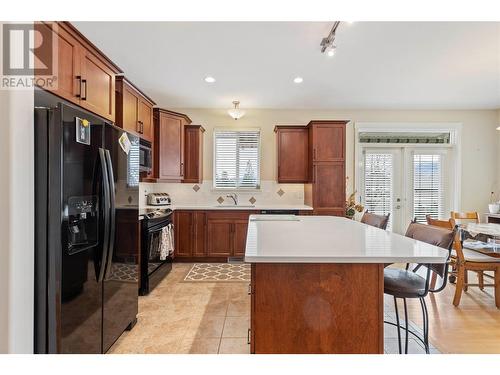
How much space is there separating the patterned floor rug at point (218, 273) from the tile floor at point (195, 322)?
145mm

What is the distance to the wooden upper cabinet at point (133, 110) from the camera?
107 inches

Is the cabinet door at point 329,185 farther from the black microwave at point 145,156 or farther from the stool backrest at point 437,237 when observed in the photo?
the black microwave at point 145,156

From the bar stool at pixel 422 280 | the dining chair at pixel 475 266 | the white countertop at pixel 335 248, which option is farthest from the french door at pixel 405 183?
the white countertop at pixel 335 248

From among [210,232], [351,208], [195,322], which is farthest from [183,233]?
[351,208]

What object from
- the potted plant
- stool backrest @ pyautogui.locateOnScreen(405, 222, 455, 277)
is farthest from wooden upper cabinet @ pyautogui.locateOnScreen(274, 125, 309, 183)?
stool backrest @ pyautogui.locateOnScreen(405, 222, 455, 277)

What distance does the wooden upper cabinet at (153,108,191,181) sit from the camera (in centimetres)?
394

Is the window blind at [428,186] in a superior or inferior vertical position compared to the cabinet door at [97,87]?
inferior

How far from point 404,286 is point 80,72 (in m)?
2.74


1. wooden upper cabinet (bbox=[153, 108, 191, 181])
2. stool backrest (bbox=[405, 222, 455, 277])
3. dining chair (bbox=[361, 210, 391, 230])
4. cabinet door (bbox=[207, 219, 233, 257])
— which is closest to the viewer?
stool backrest (bbox=[405, 222, 455, 277])

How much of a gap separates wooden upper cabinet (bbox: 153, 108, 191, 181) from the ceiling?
0.42m

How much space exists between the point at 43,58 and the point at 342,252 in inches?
83.5

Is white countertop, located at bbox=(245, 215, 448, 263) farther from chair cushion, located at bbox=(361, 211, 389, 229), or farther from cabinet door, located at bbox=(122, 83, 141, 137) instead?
cabinet door, located at bbox=(122, 83, 141, 137)
